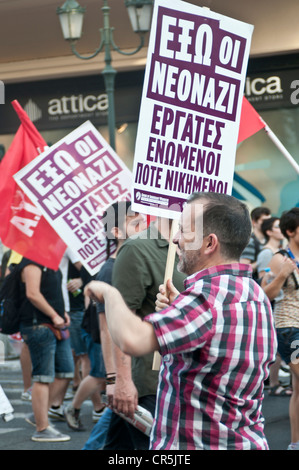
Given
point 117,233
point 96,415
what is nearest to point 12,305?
point 96,415

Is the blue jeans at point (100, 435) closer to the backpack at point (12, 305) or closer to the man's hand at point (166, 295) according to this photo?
the man's hand at point (166, 295)

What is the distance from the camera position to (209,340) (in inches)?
97.5

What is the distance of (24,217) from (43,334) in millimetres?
1049

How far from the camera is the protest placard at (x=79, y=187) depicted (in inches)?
265

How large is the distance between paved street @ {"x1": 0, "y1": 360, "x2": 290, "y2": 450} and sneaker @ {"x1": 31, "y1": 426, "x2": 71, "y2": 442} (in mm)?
53

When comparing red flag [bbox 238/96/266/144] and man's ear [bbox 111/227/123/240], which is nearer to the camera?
red flag [bbox 238/96/266/144]

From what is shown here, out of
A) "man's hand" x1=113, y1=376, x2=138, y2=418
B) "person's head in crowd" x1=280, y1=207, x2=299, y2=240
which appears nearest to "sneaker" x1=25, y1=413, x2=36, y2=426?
"person's head in crowd" x1=280, y1=207, x2=299, y2=240

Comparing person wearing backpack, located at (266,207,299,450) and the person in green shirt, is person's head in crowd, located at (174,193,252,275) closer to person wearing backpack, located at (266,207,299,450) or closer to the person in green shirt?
the person in green shirt

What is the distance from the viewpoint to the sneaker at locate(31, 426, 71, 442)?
6.80 metres

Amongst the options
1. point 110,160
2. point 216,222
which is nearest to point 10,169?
point 110,160

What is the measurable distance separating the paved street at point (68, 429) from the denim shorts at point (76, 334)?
1.89 ft

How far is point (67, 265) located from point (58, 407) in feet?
5.73

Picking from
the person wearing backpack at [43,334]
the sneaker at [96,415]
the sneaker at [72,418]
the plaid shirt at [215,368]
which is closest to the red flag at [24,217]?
the person wearing backpack at [43,334]
